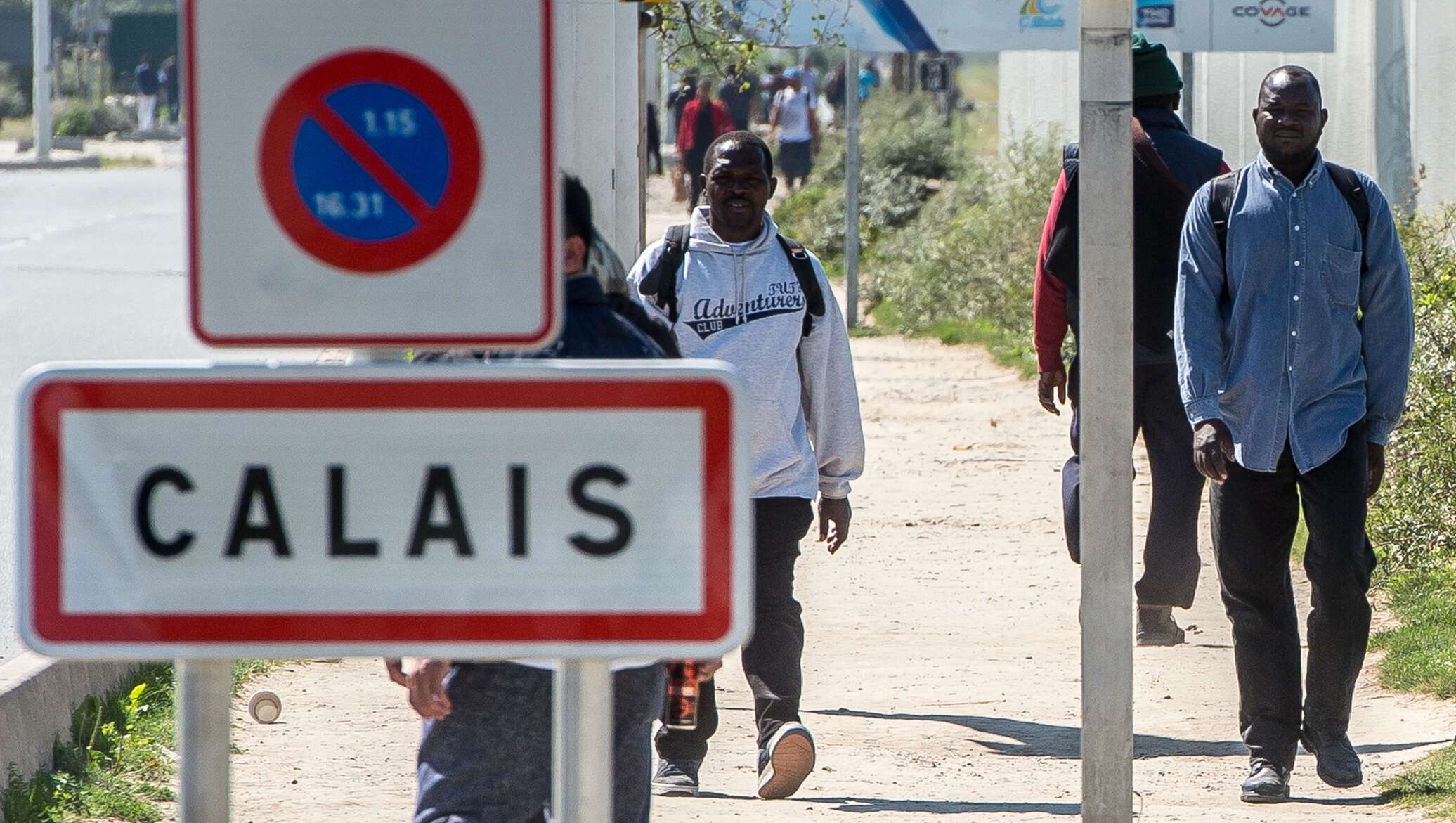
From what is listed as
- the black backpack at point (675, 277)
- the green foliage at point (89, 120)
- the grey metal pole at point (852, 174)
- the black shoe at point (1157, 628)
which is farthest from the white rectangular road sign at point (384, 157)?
the green foliage at point (89, 120)

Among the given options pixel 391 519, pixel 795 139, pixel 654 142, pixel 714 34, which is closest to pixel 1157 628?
pixel 714 34

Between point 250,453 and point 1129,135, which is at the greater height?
point 1129,135

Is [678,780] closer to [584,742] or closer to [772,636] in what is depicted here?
[772,636]

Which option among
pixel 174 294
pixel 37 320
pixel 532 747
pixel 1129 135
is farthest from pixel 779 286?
pixel 174 294

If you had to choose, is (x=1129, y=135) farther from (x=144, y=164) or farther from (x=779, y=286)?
(x=144, y=164)

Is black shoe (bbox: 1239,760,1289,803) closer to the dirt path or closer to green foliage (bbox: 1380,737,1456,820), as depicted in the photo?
the dirt path

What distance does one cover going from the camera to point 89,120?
168ft

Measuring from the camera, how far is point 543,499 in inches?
88.2

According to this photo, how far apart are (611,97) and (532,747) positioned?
4464mm

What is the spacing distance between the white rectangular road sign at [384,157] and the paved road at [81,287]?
3.44 metres

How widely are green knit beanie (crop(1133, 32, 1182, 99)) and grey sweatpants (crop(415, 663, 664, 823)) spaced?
403 centimetres

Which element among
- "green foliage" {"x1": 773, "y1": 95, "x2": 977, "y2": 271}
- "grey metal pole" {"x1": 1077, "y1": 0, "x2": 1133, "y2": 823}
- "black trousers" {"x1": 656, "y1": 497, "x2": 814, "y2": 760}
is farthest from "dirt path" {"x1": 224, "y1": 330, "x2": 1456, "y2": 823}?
"green foliage" {"x1": 773, "y1": 95, "x2": 977, "y2": 271}

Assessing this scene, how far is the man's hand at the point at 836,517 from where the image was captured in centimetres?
548

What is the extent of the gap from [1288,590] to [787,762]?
1.36 meters
